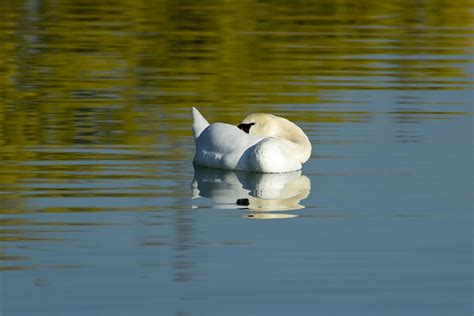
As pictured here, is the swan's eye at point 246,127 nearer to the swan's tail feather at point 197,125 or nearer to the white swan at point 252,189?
the swan's tail feather at point 197,125

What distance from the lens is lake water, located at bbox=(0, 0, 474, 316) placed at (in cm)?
955

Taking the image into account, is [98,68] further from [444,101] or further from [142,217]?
[142,217]

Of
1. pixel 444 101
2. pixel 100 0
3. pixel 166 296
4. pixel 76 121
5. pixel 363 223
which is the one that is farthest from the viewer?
pixel 100 0

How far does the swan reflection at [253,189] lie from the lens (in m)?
12.4

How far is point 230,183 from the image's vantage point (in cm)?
1369

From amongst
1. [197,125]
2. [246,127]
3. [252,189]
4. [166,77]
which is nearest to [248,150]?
[246,127]

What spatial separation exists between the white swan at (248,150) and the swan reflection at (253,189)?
0.08 m

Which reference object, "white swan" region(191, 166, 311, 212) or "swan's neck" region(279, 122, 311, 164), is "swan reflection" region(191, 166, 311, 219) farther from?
"swan's neck" region(279, 122, 311, 164)

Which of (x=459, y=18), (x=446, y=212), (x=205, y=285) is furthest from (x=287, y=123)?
(x=459, y=18)

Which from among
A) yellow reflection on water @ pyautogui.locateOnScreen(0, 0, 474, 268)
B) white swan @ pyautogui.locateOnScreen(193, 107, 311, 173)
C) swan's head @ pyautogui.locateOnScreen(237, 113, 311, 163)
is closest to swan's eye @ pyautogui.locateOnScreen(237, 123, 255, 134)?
swan's head @ pyautogui.locateOnScreen(237, 113, 311, 163)

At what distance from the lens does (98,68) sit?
22.1 m

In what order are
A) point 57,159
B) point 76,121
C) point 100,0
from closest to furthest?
point 57,159, point 76,121, point 100,0

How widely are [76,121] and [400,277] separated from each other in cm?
751

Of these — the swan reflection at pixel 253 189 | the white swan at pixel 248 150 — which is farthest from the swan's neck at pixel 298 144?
the swan reflection at pixel 253 189
